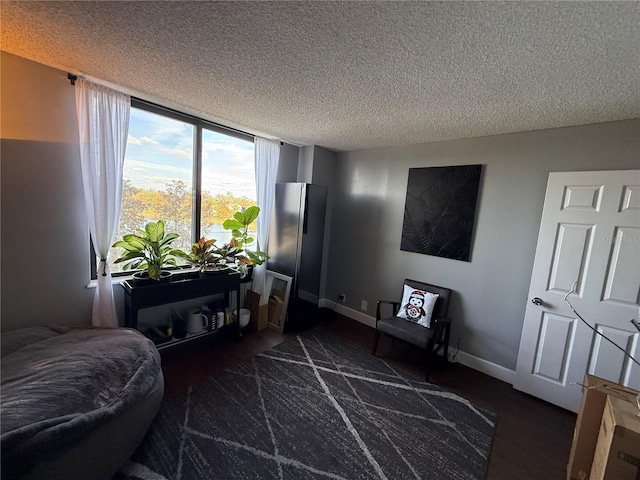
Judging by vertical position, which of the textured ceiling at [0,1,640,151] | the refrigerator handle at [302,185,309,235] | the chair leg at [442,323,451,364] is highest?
the textured ceiling at [0,1,640,151]

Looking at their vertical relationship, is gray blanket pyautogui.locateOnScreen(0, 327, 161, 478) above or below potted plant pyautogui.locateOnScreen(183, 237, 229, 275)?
below

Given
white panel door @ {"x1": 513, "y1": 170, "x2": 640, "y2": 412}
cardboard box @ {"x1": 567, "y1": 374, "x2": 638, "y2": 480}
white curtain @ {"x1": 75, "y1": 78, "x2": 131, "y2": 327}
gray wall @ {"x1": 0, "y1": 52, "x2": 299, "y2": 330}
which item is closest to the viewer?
cardboard box @ {"x1": 567, "y1": 374, "x2": 638, "y2": 480}

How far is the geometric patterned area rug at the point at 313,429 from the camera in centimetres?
154

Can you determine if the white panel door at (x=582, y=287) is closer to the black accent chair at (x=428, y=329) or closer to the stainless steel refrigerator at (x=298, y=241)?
the black accent chair at (x=428, y=329)

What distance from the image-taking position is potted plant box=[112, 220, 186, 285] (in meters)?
2.20

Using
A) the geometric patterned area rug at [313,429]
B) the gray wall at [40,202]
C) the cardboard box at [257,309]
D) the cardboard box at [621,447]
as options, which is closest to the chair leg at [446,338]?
the geometric patterned area rug at [313,429]

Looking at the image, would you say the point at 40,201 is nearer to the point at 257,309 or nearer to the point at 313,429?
the point at 257,309

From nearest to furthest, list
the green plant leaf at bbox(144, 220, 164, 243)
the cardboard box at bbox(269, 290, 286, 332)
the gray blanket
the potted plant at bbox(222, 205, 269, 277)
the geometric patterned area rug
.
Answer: the gray blanket, the geometric patterned area rug, the green plant leaf at bbox(144, 220, 164, 243), the potted plant at bbox(222, 205, 269, 277), the cardboard box at bbox(269, 290, 286, 332)

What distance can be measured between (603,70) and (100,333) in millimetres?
3606

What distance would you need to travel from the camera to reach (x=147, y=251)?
2.30m

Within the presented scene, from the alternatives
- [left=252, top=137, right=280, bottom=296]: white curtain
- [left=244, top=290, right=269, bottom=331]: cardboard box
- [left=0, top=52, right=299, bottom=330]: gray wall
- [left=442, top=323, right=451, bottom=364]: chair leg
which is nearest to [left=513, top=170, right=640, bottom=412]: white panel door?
[left=442, top=323, right=451, bottom=364]: chair leg

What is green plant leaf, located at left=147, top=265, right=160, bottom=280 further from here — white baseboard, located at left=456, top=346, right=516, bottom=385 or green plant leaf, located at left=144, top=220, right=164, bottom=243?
white baseboard, located at left=456, top=346, right=516, bottom=385

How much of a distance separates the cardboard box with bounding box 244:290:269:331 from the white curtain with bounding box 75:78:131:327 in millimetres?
1364

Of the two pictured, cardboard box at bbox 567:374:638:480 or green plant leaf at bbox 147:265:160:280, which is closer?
cardboard box at bbox 567:374:638:480
